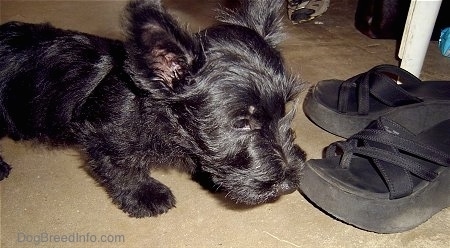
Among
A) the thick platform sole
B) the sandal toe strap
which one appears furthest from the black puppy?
the sandal toe strap

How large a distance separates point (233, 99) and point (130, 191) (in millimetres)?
1039

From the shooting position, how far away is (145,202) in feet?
8.60

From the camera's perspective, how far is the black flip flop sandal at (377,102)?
284 cm

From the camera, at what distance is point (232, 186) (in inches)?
85.3

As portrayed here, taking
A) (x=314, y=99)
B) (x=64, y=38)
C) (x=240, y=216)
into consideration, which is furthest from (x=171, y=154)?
(x=314, y=99)

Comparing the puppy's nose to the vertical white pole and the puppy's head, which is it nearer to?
the puppy's head

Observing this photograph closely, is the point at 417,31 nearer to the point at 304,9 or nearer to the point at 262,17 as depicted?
the point at 262,17

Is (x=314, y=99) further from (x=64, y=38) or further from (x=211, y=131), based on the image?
(x=64, y=38)

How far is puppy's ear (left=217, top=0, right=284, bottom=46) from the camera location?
238 centimetres

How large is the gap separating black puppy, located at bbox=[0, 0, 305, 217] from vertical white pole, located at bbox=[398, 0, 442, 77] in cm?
139

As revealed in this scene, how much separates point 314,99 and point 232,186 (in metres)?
1.32

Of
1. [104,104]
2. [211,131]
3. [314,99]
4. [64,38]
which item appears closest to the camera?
[211,131]

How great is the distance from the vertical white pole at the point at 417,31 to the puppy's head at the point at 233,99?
1.57m

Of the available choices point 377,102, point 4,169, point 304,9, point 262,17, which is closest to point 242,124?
point 262,17
